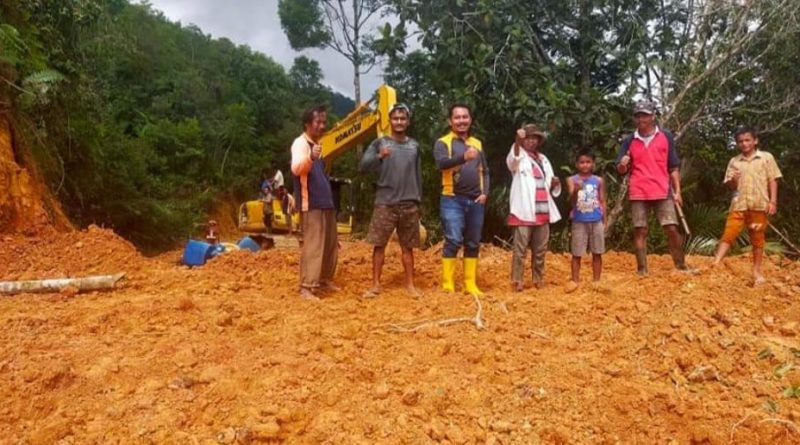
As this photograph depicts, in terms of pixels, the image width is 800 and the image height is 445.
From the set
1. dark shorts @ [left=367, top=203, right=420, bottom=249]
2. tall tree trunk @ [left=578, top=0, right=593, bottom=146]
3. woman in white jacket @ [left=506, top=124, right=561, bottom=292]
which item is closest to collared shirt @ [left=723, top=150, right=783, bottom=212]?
woman in white jacket @ [left=506, top=124, right=561, bottom=292]

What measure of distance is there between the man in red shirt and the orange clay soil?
1.59 ft

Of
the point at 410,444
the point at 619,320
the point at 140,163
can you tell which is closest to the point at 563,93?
the point at 619,320

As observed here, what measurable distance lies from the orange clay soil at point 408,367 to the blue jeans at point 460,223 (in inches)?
17.8

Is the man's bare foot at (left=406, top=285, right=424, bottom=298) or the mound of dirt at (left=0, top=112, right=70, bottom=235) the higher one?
the mound of dirt at (left=0, top=112, right=70, bottom=235)

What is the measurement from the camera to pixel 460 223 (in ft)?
16.5

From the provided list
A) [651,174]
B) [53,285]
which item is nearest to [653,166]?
[651,174]

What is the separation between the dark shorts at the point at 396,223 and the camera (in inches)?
196

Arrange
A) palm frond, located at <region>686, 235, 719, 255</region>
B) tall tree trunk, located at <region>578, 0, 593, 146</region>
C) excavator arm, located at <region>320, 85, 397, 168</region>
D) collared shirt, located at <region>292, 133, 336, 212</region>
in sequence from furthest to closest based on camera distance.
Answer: tall tree trunk, located at <region>578, 0, 593, 146</region> < palm frond, located at <region>686, 235, 719, 255</region> < excavator arm, located at <region>320, 85, 397, 168</region> < collared shirt, located at <region>292, 133, 336, 212</region>

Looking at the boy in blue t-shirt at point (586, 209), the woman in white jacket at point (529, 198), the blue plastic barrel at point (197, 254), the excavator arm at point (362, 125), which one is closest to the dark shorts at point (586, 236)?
the boy in blue t-shirt at point (586, 209)

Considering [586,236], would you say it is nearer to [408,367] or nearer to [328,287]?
[328,287]

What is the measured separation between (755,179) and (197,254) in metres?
5.86

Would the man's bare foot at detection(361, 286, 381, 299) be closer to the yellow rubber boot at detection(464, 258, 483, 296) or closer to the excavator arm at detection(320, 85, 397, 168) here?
the yellow rubber boot at detection(464, 258, 483, 296)

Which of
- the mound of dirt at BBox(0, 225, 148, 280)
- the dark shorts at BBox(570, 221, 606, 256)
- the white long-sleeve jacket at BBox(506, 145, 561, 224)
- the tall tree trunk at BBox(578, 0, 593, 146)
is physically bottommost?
the mound of dirt at BBox(0, 225, 148, 280)

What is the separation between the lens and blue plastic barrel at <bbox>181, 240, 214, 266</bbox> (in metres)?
7.73
